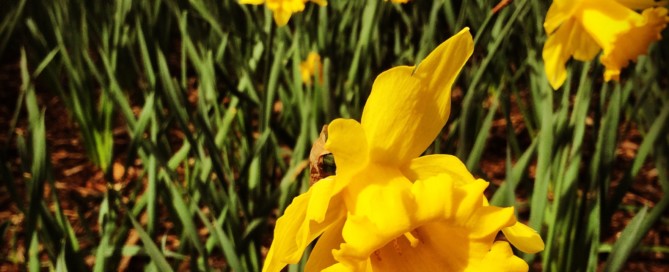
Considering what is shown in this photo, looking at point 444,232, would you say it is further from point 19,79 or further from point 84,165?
point 19,79

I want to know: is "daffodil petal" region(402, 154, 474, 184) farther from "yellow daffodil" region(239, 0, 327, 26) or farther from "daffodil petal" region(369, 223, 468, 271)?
"yellow daffodil" region(239, 0, 327, 26)

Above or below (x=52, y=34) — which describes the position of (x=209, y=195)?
below

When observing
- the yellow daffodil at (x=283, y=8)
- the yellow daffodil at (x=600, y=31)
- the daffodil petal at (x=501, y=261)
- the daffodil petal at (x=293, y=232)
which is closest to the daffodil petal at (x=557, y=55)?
the yellow daffodil at (x=600, y=31)

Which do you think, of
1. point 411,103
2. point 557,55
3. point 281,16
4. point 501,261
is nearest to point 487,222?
point 501,261

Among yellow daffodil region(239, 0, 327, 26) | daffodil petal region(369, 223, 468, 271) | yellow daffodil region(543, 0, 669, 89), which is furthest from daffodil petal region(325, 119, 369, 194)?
yellow daffodil region(239, 0, 327, 26)

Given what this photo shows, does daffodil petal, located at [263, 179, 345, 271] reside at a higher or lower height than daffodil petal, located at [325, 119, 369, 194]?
lower

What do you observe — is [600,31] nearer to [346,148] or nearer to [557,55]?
[557,55]

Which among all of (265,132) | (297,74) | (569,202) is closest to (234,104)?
(297,74)

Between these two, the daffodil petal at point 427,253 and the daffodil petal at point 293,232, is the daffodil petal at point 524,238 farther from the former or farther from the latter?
the daffodil petal at point 293,232
